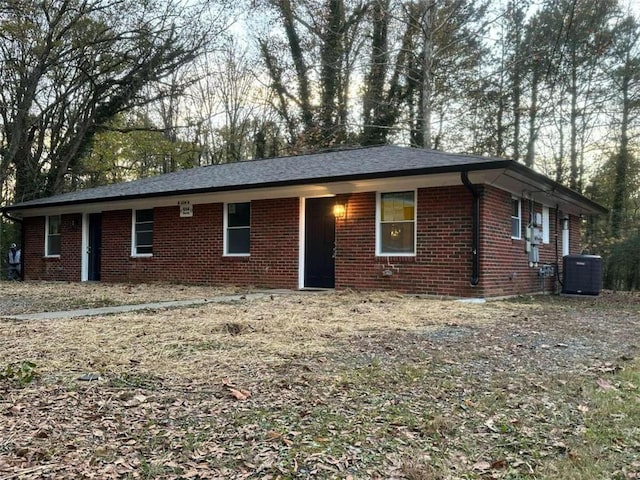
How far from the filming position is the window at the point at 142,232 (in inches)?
554

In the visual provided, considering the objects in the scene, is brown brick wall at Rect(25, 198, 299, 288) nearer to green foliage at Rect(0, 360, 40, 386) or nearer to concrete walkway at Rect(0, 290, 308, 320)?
concrete walkway at Rect(0, 290, 308, 320)

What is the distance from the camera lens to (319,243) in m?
11.6

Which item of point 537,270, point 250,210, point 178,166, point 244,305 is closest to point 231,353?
point 244,305

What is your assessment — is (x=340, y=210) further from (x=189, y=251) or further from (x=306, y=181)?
(x=189, y=251)

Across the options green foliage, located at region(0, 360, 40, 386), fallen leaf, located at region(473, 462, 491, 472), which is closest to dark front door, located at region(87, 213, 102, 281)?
green foliage, located at region(0, 360, 40, 386)

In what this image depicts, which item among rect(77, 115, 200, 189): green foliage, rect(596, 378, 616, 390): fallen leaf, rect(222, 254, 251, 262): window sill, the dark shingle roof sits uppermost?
rect(77, 115, 200, 189): green foliage

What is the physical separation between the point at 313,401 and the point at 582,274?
35.0ft

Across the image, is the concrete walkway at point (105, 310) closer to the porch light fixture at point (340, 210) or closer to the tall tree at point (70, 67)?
the porch light fixture at point (340, 210)

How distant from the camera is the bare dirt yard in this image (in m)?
2.43

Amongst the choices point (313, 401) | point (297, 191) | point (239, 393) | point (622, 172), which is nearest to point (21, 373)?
point (239, 393)

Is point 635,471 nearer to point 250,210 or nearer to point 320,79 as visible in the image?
point 250,210

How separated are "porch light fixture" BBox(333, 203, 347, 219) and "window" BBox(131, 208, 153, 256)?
18.0 feet

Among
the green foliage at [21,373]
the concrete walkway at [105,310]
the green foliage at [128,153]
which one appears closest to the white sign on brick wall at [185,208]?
the concrete walkway at [105,310]

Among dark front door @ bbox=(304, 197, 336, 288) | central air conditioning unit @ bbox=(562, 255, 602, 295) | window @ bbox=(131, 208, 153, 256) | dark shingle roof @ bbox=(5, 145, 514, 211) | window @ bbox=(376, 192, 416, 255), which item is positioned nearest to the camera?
dark shingle roof @ bbox=(5, 145, 514, 211)
